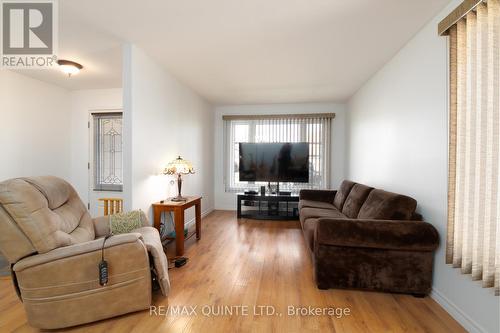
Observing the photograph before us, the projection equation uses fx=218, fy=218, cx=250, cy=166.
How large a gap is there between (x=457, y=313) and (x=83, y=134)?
556 cm

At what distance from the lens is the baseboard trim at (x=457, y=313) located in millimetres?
1489

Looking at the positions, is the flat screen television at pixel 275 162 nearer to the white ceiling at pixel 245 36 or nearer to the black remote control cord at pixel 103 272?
the white ceiling at pixel 245 36

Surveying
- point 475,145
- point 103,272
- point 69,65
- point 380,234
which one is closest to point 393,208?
point 380,234

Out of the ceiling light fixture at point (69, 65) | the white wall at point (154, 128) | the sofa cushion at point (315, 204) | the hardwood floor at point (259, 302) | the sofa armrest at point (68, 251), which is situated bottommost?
the hardwood floor at point (259, 302)

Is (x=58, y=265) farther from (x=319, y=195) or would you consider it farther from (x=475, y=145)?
(x=319, y=195)

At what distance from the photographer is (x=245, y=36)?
2.27 m

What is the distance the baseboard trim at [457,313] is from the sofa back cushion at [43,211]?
294 cm

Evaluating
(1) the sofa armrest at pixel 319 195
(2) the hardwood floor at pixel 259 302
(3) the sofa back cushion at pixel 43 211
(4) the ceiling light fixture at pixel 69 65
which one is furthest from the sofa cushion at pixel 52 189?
(1) the sofa armrest at pixel 319 195

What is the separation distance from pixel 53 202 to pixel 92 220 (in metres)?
0.51

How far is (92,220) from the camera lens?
7.10 ft

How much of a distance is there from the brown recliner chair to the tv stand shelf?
2.92 metres

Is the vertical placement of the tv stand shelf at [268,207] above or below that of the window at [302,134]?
below

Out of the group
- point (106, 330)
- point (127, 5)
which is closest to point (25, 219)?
point (106, 330)

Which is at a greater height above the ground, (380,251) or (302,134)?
(302,134)
